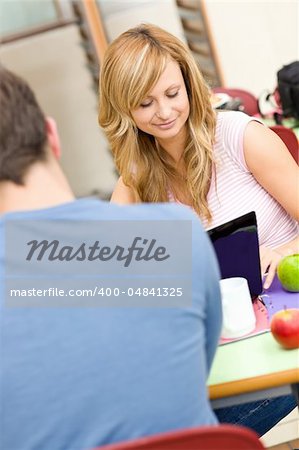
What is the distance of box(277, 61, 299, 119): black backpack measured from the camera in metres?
3.47

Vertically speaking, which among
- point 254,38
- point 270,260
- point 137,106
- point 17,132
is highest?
point 17,132

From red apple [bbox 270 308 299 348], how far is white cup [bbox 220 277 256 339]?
0.31 feet

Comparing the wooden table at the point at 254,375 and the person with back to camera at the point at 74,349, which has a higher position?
the person with back to camera at the point at 74,349

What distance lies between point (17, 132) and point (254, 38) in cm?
411

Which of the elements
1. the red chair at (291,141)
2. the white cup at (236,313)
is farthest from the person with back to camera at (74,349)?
the red chair at (291,141)

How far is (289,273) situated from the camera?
5.72 feet

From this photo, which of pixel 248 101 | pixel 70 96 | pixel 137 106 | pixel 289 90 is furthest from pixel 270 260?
pixel 70 96

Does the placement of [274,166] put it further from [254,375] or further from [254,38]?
[254,38]

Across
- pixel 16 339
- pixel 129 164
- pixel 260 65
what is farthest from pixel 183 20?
pixel 16 339

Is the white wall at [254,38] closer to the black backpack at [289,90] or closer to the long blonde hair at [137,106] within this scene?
the black backpack at [289,90]

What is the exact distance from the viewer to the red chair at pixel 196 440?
3.20ft

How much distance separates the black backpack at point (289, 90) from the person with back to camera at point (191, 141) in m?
1.32

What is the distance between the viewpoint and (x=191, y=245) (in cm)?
114

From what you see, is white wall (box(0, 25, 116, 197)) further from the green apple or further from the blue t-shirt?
the blue t-shirt
